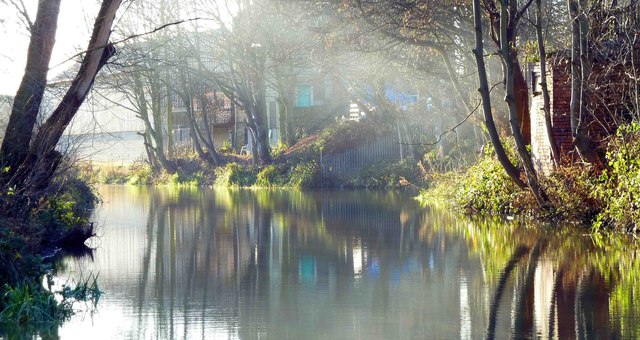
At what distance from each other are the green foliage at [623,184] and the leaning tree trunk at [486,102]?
271 centimetres

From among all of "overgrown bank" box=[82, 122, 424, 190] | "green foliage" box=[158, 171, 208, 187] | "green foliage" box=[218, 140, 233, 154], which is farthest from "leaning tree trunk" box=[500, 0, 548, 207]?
"green foliage" box=[218, 140, 233, 154]

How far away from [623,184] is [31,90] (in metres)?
10.1

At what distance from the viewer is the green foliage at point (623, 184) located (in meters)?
17.7

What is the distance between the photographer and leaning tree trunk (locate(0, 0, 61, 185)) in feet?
45.8

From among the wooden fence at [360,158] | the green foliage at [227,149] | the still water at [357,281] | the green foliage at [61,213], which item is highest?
the green foliage at [227,149]

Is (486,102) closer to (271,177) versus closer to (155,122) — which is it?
(271,177)

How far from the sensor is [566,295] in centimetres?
1113

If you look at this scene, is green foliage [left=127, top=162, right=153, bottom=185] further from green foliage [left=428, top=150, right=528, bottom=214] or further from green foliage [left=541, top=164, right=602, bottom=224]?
green foliage [left=541, top=164, right=602, bottom=224]

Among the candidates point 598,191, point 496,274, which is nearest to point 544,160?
point 598,191

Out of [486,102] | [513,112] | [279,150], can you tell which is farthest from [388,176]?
[486,102]

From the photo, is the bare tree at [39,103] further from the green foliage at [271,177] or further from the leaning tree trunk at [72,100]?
the green foliage at [271,177]

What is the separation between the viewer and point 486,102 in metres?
20.6

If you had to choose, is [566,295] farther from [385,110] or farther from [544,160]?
[385,110]

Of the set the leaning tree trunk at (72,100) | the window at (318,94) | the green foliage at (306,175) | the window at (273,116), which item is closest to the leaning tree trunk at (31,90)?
the leaning tree trunk at (72,100)
